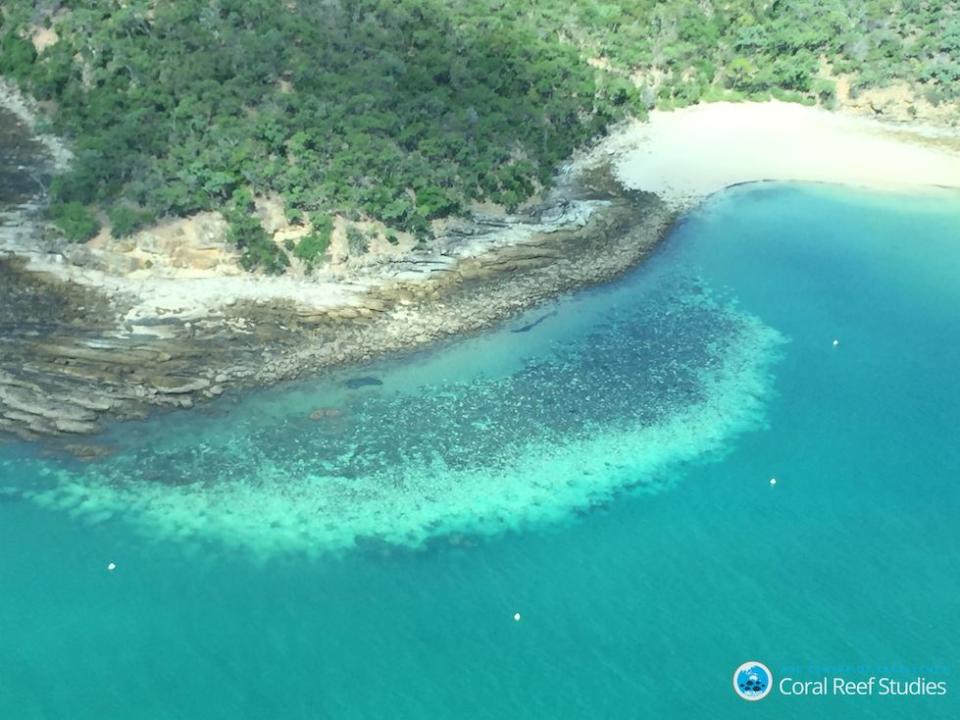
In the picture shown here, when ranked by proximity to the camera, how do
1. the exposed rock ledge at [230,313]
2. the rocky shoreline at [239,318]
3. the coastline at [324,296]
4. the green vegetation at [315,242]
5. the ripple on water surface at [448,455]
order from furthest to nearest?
the green vegetation at [315,242]
the coastline at [324,296]
the exposed rock ledge at [230,313]
the rocky shoreline at [239,318]
the ripple on water surface at [448,455]

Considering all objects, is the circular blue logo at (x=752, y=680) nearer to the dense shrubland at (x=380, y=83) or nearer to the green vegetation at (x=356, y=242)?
the green vegetation at (x=356, y=242)

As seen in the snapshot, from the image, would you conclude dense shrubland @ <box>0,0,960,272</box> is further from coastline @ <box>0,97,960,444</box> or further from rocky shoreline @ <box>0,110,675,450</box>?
rocky shoreline @ <box>0,110,675,450</box>

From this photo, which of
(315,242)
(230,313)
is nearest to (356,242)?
(315,242)

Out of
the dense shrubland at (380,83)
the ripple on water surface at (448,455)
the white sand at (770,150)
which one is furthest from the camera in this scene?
the white sand at (770,150)

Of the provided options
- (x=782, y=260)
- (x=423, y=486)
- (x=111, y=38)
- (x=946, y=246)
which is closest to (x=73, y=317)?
(x=423, y=486)

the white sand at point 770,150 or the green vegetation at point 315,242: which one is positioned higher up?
the white sand at point 770,150

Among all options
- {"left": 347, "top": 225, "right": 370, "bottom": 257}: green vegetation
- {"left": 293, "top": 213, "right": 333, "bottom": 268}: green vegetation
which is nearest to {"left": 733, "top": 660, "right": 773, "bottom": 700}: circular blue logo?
{"left": 347, "top": 225, "right": 370, "bottom": 257}: green vegetation

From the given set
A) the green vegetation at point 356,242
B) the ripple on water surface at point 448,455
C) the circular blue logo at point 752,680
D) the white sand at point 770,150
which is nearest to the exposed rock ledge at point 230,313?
the green vegetation at point 356,242
